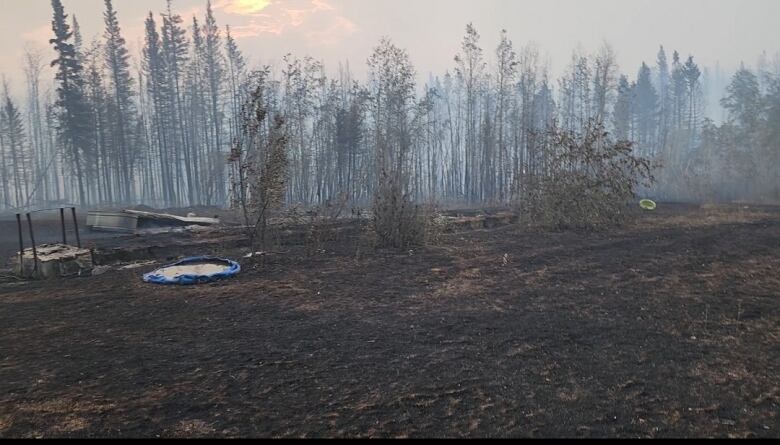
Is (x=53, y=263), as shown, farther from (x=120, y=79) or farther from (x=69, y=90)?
(x=120, y=79)

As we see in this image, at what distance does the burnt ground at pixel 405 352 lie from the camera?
329 cm

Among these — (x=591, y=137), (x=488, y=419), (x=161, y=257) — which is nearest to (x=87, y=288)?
(x=161, y=257)

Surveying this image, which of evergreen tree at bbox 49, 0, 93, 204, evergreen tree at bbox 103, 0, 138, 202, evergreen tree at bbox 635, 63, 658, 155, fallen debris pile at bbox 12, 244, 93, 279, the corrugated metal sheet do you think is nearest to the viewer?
fallen debris pile at bbox 12, 244, 93, 279

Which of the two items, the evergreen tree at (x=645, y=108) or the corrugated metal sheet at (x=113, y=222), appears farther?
the evergreen tree at (x=645, y=108)

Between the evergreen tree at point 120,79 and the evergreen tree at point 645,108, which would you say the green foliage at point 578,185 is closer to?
the evergreen tree at point 120,79

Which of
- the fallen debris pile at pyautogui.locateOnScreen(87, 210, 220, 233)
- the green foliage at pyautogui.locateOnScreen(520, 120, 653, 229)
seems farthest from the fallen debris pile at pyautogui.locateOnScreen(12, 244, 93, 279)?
the green foliage at pyautogui.locateOnScreen(520, 120, 653, 229)

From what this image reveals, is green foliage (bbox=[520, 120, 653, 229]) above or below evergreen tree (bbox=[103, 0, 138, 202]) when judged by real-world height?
below

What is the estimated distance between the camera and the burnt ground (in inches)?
129

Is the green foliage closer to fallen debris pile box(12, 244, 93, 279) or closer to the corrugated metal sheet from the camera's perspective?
fallen debris pile box(12, 244, 93, 279)

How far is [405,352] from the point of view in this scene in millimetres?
4570

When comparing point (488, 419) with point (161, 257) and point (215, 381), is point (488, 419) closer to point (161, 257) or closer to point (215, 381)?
point (215, 381)

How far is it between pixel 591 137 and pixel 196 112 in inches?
1564

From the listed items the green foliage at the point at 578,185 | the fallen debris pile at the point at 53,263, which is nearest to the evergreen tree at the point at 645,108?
the green foliage at the point at 578,185

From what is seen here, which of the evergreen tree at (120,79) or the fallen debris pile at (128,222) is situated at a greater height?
the evergreen tree at (120,79)
